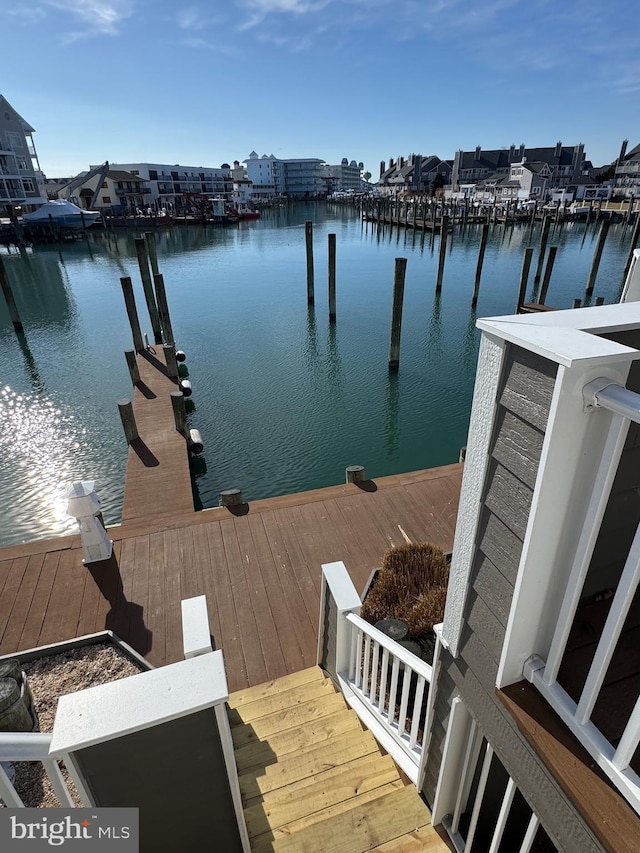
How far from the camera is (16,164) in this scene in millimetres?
53312

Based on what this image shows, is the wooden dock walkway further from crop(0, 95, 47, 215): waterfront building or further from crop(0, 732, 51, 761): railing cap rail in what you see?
crop(0, 95, 47, 215): waterfront building

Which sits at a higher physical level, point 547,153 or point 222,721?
point 547,153

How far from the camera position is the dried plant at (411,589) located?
447 centimetres

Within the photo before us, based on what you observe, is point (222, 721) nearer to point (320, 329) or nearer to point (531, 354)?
point (531, 354)

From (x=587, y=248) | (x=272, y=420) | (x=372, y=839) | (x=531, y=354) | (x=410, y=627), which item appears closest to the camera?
(x=531, y=354)

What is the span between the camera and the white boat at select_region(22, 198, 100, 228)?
162 ft

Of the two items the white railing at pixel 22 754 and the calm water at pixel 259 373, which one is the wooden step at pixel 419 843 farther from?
the calm water at pixel 259 373

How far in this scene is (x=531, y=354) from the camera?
→ 1.46 metres

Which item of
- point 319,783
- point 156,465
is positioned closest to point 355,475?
point 156,465

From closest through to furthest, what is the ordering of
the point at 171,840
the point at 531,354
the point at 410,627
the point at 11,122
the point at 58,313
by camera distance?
the point at 531,354
the point at 171,840
the point at 410,627
the point at 58,313
the point at 11,122

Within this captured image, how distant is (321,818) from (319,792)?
18 cm

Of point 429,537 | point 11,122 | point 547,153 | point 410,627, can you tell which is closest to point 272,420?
point 429,537

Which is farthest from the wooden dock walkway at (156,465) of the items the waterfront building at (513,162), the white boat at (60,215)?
A: the waterfront building at (513,162)

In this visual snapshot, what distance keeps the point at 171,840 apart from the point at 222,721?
733 millimetres
